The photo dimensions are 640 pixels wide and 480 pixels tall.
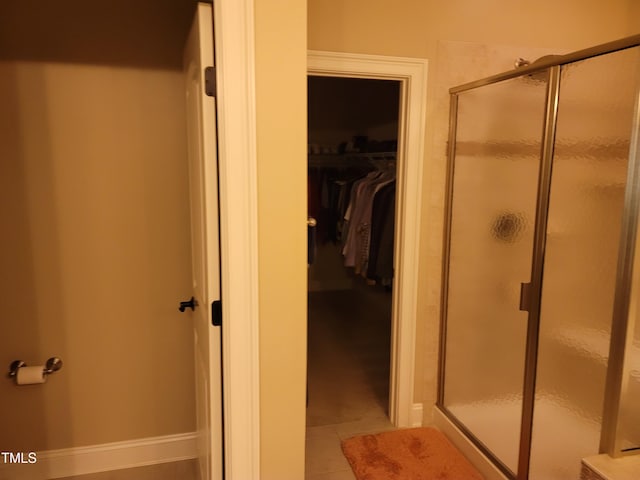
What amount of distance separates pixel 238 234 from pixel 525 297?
135cm

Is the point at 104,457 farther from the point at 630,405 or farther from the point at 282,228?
the point at 630,405

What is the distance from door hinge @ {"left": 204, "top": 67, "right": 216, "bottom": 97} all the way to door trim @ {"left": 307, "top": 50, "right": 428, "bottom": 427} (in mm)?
925

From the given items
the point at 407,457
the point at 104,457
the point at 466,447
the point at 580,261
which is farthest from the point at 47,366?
the point at 580,261

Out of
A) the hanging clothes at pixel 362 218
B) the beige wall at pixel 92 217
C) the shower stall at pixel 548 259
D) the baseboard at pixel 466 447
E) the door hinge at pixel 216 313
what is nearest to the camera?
the door hinge at pixel 216 313

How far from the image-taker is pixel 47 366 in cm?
206

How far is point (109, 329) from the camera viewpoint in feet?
7.01

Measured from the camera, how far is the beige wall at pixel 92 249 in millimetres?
1938

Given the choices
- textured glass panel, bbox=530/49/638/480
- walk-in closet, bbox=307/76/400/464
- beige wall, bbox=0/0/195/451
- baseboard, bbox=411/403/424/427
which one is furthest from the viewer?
walk-in closet, bbox=307/76/400/464

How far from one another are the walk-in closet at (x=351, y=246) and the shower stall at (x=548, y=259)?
2.11ft

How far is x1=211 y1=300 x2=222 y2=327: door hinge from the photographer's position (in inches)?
55.8

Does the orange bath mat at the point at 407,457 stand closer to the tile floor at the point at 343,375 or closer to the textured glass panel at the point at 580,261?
the tile floor at the point at 343,375

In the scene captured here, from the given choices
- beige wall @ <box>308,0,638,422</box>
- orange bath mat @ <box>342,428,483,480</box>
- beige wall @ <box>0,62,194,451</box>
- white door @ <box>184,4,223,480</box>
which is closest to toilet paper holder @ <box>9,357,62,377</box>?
beige wall @ <box>0,62,194,451</box>

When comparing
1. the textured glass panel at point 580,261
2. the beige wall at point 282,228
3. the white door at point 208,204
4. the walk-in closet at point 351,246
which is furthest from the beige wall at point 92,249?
the textured glass panel at point 580,261

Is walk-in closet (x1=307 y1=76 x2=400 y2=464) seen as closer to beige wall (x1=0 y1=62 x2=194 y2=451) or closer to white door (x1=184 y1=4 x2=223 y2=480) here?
white door (x1=184 y1=4 x2=223 y2=480)
